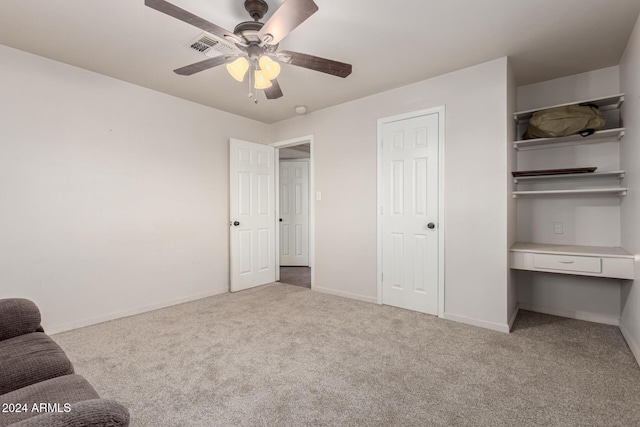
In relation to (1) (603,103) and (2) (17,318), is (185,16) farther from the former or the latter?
(1) (603,103)

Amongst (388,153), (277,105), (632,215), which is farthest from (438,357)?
(277,105)

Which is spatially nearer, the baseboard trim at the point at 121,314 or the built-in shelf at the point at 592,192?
the built-in shelf at the point at 592,192

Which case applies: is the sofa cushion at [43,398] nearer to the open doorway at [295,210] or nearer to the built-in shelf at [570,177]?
the built-in shelf at [570,177]

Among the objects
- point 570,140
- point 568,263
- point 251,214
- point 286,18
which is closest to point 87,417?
point 286,18

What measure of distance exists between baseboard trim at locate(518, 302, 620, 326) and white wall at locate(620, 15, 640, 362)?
14cm

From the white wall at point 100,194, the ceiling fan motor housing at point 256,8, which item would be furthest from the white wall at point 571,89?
the white wall at point 100,194

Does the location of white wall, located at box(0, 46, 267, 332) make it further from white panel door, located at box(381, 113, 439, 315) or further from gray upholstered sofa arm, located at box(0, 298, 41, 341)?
white panel door, located at box(381, 113, 439, 315)

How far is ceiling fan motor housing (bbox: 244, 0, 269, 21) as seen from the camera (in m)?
1.93

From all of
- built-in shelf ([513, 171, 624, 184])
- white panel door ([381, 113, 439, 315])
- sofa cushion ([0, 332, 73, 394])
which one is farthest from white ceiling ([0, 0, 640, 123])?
sofa cushion ([0, 332, 73, 394])

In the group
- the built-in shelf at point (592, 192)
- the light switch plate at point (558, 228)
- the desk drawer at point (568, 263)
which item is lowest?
the desk drawer at point (568, 263)

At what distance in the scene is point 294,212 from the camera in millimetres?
6277

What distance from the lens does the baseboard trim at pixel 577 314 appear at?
2.96 meters

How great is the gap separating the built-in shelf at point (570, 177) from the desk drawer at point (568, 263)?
0.78 metres

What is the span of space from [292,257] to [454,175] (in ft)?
12.8
